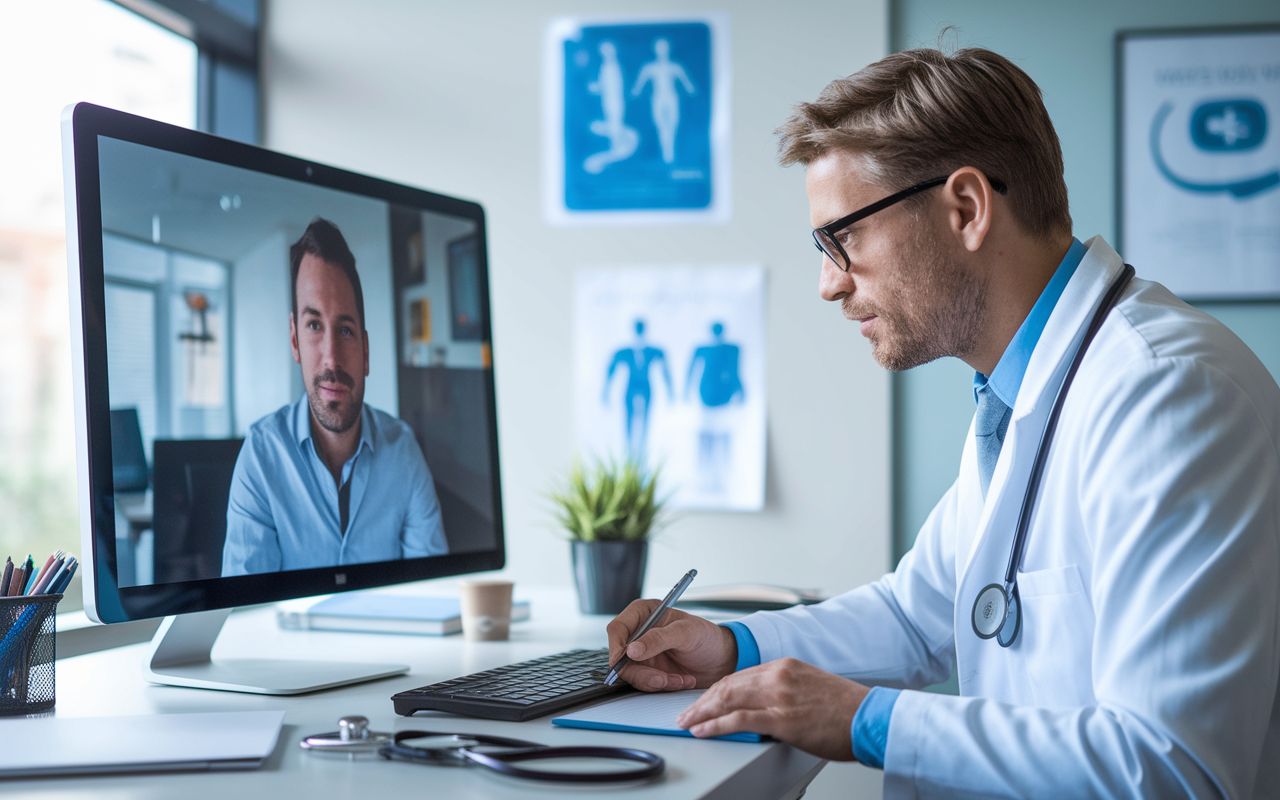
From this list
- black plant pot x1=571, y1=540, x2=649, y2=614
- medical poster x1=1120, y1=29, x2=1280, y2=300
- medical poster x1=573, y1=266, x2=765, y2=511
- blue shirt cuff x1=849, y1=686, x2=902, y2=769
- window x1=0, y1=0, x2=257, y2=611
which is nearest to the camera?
blue shirt cuff x1=849, y1=686, x2=902, y2=769

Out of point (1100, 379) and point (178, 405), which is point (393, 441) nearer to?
point (178, 405)

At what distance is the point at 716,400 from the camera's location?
7.15 ft

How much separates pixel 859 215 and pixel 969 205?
119 mm

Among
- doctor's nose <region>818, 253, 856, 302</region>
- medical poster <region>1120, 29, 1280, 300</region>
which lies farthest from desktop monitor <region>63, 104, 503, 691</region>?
medical poster <region>1120, 29, 1280, 300</region>

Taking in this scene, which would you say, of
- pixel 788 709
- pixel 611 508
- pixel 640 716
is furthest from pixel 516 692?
pixel 611 508

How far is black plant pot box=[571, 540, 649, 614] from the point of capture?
161 centimetres

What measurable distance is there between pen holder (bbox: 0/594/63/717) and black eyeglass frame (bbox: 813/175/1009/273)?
2.90 ft

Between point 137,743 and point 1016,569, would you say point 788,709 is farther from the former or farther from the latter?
point 137,743

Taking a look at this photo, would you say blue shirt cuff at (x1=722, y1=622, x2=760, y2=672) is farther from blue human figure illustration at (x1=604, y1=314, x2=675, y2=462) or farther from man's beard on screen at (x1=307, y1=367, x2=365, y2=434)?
blue human figure illustration at (x1=604, y1=314, x2=675, y2=462)

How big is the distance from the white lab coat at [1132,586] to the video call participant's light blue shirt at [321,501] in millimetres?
642

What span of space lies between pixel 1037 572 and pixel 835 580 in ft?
3.96

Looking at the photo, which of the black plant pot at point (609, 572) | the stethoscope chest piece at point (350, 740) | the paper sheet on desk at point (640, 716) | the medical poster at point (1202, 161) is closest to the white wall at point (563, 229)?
the black plant pot at point (609, 572)

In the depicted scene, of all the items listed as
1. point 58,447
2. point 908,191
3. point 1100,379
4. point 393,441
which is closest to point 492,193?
point 58,447

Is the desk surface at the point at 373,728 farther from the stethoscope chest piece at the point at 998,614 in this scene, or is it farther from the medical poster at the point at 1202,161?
the medical poster at the point at 1202,161
